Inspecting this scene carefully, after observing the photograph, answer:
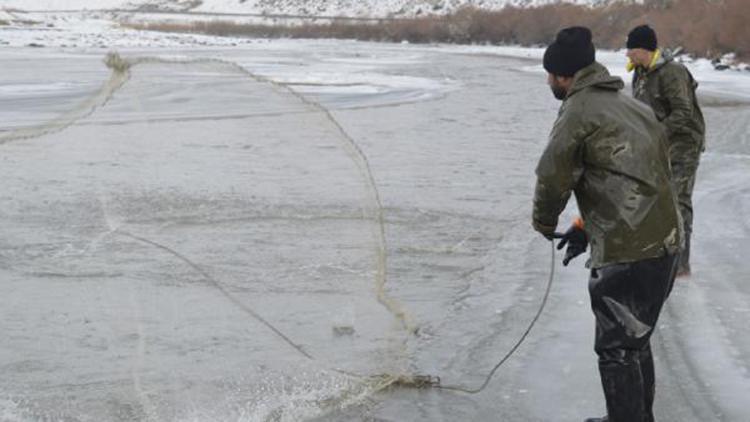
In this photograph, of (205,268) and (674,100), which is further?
(205,268)

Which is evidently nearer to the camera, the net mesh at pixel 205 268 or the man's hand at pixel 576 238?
the man's hand at pixel 576 238

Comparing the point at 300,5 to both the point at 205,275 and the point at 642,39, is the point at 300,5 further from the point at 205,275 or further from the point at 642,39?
the point at 642,39

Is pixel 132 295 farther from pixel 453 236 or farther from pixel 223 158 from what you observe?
pixel 223 158

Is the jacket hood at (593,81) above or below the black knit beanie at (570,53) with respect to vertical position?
below

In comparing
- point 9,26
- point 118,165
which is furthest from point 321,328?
point 9,26

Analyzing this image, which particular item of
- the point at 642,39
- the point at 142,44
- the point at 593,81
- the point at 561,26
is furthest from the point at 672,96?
the point at 561,26

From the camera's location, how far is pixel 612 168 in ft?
14.2

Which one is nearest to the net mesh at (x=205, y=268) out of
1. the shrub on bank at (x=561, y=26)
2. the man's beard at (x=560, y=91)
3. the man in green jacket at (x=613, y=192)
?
the man in green jacket at (x=613, y=192)

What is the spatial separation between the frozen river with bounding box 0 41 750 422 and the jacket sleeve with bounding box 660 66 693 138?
1.17 meters

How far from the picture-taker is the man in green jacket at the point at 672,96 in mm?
7176

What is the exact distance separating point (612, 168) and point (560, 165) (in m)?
0.21

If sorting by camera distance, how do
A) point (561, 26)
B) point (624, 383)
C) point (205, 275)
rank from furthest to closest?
point (561, 26)
point (205, 275)
point (624, 383)

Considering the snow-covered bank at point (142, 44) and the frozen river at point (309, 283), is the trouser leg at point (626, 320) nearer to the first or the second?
the frozen river at point (309, 283)

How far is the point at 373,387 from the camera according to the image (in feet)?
18.4
